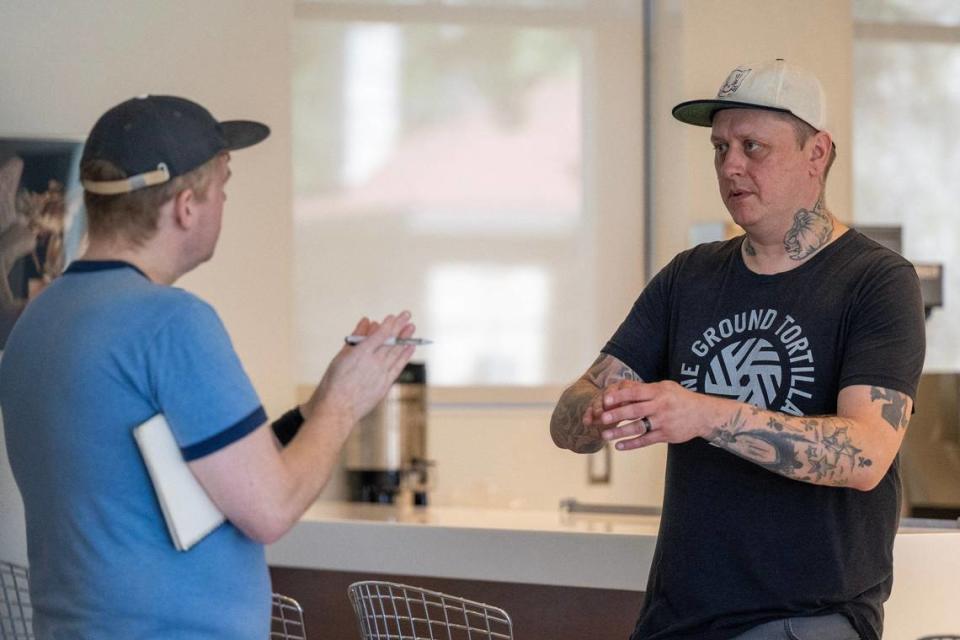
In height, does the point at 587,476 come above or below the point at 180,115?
below

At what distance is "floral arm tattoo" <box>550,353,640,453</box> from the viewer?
7.20 ft

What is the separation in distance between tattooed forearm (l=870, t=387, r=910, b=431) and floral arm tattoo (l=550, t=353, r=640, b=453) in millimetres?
467

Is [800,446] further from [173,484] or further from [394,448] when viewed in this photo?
[394,448]

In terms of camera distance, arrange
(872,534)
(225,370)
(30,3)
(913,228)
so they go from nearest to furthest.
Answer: (225,370)
(872,534)
(30,3)
(913,228)

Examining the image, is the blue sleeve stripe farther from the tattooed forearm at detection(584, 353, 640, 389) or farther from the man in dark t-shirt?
the tattooed forearm at detection(584, 353, 640, 389)

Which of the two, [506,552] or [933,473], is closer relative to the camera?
[506,552]

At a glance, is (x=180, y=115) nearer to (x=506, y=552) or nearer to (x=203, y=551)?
(x=203, y=551)

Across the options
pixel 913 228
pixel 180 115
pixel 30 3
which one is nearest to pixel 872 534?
pixel 180 115

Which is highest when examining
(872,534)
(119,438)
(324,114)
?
(324,114)

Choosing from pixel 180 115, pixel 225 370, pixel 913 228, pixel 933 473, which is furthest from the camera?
pixel 913 228

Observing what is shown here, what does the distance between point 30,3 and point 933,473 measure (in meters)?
3.81

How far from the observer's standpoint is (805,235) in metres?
2.09

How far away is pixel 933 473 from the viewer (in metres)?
5.36

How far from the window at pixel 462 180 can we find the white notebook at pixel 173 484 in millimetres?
4036
